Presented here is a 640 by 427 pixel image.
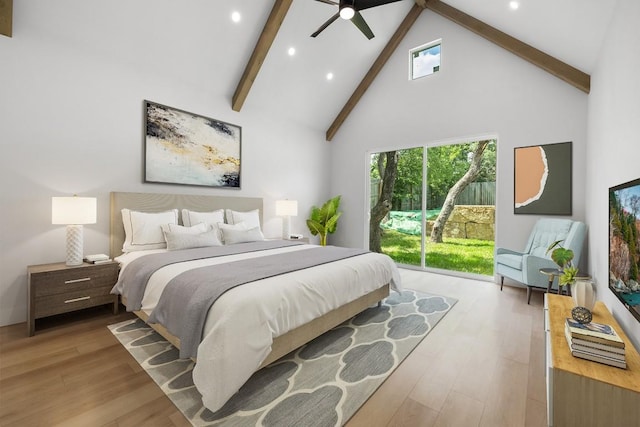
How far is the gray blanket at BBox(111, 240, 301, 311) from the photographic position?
7.94ft

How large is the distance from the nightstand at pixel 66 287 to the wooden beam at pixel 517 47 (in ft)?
18.2

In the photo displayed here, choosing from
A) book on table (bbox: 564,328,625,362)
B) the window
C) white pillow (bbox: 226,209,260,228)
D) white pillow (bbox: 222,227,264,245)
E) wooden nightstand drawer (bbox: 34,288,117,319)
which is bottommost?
wooden nightstand drawer (bbox: 34,288,117,319)

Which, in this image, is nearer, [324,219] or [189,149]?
[189,149]

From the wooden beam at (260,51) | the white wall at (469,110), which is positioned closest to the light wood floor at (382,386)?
the white wall at (469,110)

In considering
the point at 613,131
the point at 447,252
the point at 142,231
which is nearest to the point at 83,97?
the point at 142,231

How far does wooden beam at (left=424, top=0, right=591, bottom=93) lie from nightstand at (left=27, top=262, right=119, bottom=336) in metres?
5.54

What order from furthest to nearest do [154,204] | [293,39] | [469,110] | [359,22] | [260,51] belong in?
[469,110], [293,39], [260,51], [154,204], [359,22]

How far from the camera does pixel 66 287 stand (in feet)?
8.66

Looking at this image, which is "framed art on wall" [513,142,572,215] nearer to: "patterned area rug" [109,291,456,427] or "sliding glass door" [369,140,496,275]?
"sliding glass door" [369,140,496,275]

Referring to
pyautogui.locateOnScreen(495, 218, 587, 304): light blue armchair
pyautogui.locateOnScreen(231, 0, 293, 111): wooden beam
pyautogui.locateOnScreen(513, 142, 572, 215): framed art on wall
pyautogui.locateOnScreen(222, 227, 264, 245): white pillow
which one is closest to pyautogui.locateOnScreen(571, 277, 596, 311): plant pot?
pyautogui.locateOnScreen(495, 218, 587, 304): light blue armchair

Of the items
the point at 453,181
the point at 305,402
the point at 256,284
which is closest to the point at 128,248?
the point at 256,284

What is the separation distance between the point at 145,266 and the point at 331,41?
4.14m

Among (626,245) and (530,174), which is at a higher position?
(530,174)

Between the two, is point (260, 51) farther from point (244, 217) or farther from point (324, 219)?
point (324, 219)
